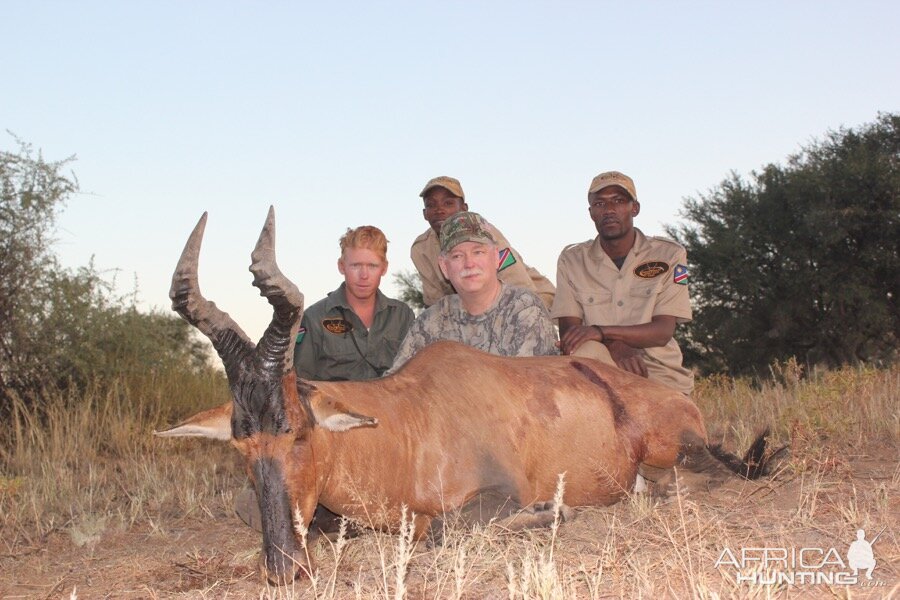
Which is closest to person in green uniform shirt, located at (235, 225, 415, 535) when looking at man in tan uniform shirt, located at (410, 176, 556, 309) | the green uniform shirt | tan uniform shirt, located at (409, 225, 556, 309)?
the green uniform shirt

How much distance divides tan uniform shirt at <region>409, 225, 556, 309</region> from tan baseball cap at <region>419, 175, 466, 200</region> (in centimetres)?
56

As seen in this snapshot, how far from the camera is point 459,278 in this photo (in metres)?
6.69

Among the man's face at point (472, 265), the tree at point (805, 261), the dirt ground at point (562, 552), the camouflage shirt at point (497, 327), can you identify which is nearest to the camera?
the dirt ground at point (562, 552)

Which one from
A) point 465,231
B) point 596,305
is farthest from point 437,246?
point 465,231

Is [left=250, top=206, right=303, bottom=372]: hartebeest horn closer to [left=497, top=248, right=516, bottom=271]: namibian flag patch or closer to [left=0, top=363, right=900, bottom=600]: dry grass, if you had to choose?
[left=0, top=363, right=900, bottom=600]: dry grass

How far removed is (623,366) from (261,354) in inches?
143

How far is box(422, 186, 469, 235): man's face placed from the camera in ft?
31.4

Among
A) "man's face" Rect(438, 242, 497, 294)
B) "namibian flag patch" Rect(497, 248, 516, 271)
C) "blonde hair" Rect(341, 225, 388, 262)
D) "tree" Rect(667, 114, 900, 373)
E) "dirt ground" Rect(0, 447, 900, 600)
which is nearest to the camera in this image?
"dirt ground" Rect(0, 447, 900, 600)

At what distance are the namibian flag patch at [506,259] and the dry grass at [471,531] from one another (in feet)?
7.84

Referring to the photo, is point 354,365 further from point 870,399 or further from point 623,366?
point 870,399

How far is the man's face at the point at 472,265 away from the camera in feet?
21.8

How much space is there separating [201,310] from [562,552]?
2197 mm

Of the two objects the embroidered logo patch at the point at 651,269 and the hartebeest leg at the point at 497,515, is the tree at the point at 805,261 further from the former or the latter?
the hartebeest leg at the point at 497,515

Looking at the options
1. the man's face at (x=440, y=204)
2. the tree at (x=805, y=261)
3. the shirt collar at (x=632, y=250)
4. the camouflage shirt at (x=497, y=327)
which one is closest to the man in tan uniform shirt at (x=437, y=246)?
→ the man's face at (x=440, y=204)
